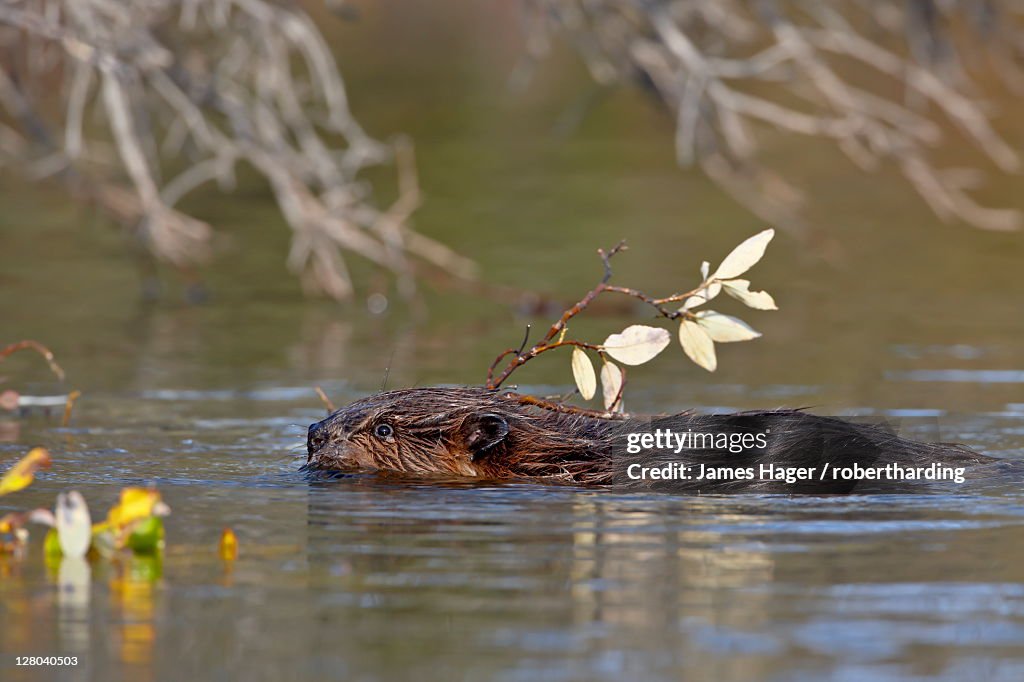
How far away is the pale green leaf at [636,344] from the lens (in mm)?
5949

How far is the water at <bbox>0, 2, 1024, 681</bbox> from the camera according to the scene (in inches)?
160

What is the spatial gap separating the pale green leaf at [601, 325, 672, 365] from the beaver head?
0.31m

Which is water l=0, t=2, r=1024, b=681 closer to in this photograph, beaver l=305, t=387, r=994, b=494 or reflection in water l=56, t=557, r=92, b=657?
reflection in water l=56, t=557, r=92, b=657

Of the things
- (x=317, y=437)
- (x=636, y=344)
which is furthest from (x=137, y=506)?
(x=636, y=344)

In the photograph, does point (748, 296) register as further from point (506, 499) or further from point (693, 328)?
point (506, 499)

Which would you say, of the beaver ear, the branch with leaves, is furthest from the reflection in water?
the branch with leaves

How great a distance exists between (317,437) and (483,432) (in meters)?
0.58

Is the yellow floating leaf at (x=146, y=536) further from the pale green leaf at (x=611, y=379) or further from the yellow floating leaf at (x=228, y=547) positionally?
the pale green leaf at (x=611, y=379)

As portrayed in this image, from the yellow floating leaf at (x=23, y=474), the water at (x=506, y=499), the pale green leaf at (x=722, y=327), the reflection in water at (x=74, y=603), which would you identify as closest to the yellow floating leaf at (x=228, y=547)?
the water at (x=506, y=499)

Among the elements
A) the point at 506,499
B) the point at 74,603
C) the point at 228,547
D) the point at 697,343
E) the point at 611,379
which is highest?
the point at 697,343

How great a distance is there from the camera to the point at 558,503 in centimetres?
563

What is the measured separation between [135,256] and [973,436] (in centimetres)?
800

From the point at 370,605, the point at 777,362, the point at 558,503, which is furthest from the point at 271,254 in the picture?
the point at 370,605

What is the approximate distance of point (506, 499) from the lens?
224 inches
